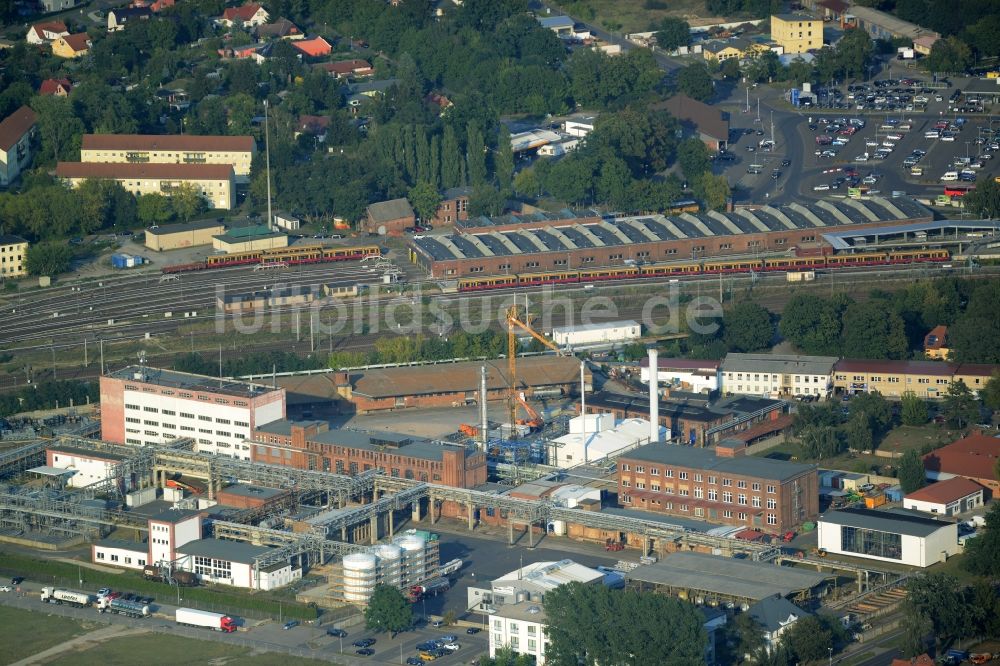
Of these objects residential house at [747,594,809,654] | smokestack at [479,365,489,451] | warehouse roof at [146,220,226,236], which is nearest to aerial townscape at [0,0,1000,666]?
residential house at [747,594,809,654]

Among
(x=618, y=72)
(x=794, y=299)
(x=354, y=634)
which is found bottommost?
(x=354, y=634)

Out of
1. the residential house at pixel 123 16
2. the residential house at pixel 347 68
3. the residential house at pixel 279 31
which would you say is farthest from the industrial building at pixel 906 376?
the residential house at pixel 123 16

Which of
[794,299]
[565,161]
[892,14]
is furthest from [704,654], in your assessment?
[892,14]

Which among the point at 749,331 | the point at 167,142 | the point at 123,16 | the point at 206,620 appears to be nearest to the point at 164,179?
the point at 167,142

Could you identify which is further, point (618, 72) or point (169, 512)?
point (618, 72)

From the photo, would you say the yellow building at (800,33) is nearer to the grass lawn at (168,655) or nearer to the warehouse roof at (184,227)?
the warehouse roof at (184,227)

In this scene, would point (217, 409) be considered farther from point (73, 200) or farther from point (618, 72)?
point (618, 72)
